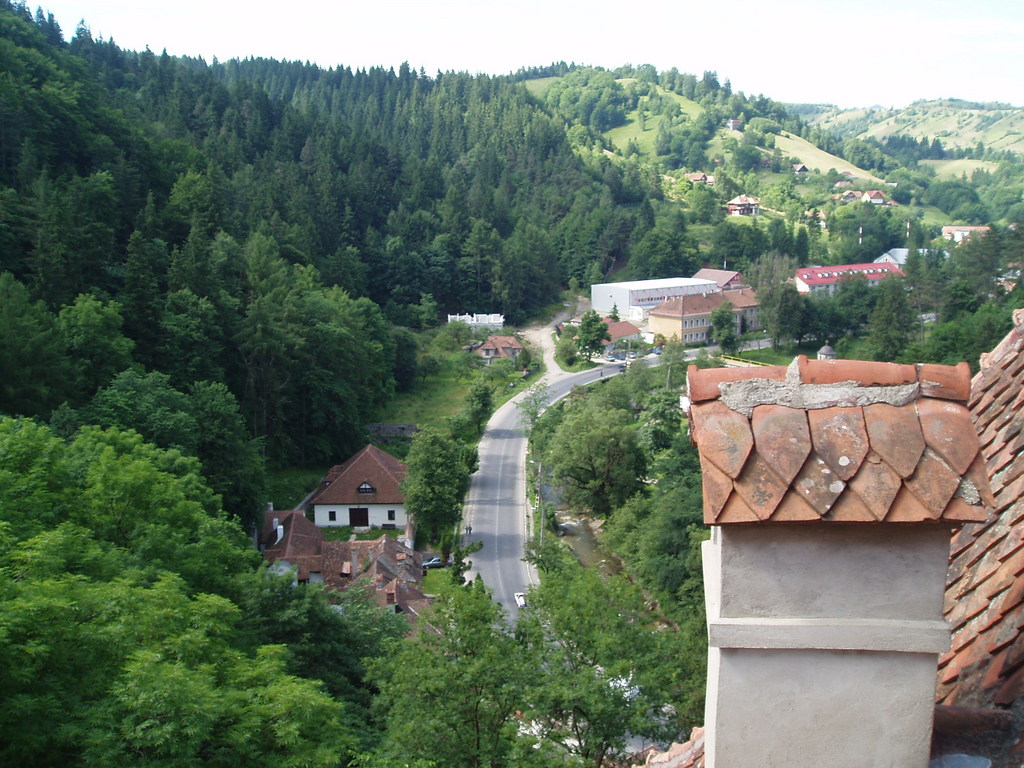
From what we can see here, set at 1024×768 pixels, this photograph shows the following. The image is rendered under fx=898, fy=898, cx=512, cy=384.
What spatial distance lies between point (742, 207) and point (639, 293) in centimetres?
4851

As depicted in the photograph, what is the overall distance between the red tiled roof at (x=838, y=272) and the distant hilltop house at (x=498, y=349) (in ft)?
131

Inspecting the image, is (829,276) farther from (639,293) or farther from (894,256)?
(894,256)

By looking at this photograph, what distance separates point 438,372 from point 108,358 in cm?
3296

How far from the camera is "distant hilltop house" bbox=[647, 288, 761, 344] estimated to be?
7481cm

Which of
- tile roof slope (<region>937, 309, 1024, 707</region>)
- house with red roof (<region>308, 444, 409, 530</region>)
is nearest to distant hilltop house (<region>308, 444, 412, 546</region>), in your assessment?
house with red roof (<region>308, 444, 409, 530</region>)

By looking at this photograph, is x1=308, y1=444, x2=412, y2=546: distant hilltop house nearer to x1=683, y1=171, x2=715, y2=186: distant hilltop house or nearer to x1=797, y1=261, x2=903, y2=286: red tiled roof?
x1=797, y1=261, x2=903, y2=286: red tiled roof

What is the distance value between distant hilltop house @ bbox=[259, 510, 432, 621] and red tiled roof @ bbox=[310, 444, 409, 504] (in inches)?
116

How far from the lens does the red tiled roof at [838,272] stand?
93.4 meters

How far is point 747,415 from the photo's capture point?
11.7 feet

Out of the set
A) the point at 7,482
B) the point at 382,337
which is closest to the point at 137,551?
the point at 7,482

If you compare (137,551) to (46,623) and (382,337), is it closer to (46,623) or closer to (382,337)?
(46,623)

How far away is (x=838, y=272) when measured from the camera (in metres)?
96.8

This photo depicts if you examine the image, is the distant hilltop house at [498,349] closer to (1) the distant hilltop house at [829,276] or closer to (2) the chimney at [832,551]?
(1) the distant hilltop house at [829,276]

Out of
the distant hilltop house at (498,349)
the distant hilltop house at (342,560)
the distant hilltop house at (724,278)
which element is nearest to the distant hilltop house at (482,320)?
the distant hilltop house at (498,349)
